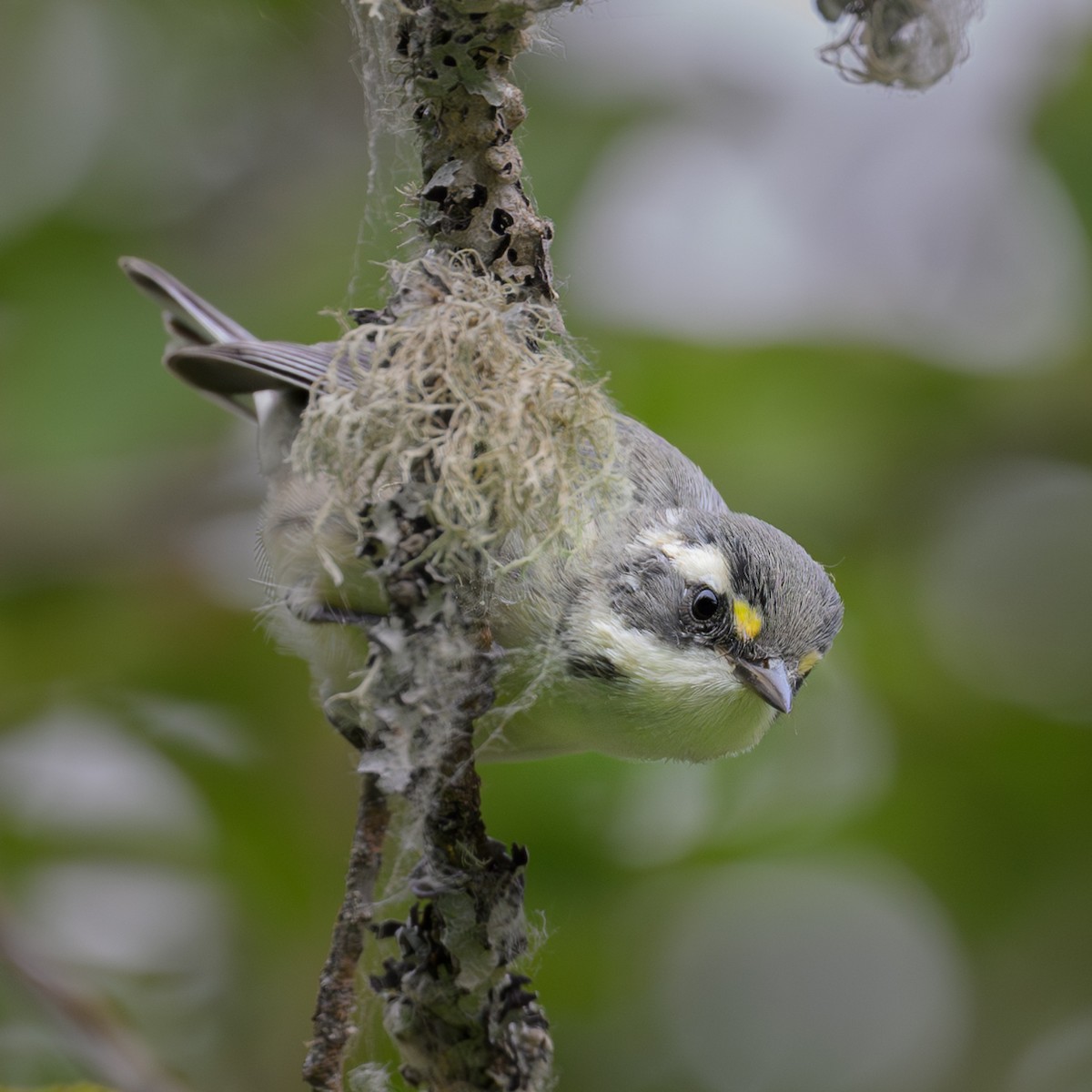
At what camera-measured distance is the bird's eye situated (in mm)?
2922

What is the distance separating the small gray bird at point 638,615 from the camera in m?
2.81

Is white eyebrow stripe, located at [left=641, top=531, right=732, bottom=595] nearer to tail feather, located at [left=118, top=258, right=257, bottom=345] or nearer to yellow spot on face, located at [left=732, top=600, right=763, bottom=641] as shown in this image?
yellow spot on face, located at [left=732, top=600, right=763, bottom=641]

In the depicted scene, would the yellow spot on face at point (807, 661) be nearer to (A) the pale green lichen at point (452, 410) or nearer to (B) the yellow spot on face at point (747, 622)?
(B) the yellow spot on face at point (747, 622)

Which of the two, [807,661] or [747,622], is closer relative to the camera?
[747,622]

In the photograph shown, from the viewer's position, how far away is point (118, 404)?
3.93 meters

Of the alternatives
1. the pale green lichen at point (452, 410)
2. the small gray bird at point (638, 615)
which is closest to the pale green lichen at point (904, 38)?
the pale green lichen at point (452, 410)

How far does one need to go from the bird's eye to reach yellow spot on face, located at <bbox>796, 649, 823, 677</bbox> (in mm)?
253

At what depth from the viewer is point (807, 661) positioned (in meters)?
3.04

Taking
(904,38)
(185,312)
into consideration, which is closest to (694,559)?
(904,38)

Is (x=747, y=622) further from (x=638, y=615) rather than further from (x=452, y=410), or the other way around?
(x=452, y=410)

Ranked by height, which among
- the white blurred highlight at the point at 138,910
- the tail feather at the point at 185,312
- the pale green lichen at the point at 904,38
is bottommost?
the white blurred highlight at the point at 138,910

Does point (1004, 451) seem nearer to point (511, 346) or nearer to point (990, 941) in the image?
point (990, 941)

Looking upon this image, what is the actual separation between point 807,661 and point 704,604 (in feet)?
1.00

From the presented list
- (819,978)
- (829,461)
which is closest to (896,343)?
(829,461)
